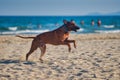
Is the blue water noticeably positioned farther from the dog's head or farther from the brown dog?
the dog's head

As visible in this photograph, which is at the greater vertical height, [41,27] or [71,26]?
[71,26]

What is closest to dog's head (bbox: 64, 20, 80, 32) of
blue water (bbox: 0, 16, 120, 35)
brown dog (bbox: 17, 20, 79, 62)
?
brown dog (bbox: 17, 20, 79, 62)

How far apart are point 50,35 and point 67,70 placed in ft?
5.84

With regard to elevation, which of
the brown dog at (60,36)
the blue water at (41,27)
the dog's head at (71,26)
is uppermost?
the dog's head at (71,26)

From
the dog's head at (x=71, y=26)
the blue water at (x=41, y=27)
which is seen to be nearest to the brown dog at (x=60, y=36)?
the dog's head at (x=71, y=26)

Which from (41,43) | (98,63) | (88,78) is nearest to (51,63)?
(41,43)

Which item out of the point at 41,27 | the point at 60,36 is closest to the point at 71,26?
the point at 60,36

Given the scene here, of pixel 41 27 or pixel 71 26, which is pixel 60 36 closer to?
pixel 71 26

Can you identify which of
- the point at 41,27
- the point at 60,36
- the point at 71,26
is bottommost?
the point at 41,27

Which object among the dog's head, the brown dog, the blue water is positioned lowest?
the blue water

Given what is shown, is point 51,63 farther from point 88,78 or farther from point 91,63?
point 88,78

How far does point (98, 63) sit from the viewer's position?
31.2 feet

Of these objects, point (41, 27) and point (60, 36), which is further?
point (41, 27)

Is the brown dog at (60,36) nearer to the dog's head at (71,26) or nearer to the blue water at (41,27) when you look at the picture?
the dog's head at (71,26)
